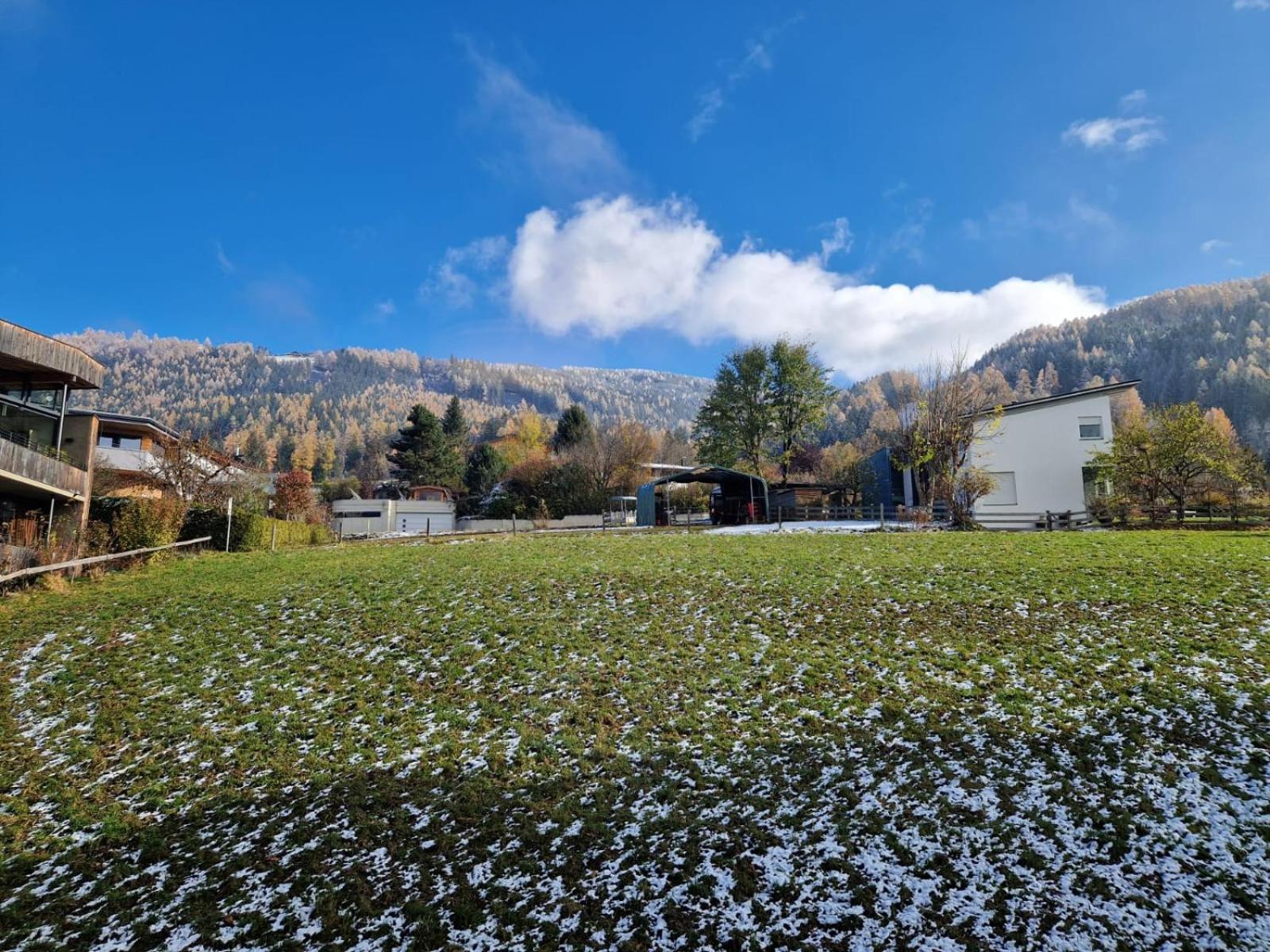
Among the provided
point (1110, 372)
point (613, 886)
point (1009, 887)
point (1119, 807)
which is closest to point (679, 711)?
point (613, 886)

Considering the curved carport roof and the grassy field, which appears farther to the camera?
the curved carport roof

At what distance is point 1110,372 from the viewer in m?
116

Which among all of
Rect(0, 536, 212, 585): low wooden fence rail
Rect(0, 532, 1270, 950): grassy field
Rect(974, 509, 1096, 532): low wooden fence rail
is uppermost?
Rect(974, 509, 1096, 532): low wooden fence rail

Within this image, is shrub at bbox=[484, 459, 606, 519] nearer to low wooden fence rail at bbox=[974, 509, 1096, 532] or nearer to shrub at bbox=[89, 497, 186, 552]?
shrub at bbox=[89, 497, 186, 552]

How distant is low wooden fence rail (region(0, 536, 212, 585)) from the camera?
39.2 ft

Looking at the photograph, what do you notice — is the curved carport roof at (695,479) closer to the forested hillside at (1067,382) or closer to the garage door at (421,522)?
the garage door at (421,522)

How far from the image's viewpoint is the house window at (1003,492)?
27984mm

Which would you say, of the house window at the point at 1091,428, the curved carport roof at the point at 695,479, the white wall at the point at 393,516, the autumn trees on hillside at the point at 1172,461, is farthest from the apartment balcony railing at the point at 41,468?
the house window at the point at 1091,428

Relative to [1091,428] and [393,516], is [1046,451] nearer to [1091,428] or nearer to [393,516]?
[1091,428]

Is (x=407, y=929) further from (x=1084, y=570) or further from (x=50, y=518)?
(x=50, y=518)

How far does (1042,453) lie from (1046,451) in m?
0.24

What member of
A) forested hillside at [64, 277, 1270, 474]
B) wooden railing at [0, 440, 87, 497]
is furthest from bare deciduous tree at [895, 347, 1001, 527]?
forested hillside at [64, 277, 1270, 474]

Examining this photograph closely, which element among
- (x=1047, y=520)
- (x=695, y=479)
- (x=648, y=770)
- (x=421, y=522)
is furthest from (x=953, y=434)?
(x=421, y=522)

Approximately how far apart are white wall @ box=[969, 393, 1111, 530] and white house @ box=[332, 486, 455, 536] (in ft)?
123
